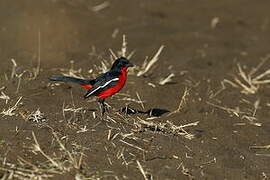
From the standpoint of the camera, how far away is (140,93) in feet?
25.8

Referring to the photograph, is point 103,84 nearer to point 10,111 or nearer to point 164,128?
point 164,128

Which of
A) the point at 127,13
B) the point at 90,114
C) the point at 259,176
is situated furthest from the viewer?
the point at 127,13

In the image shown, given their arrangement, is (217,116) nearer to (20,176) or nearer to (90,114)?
(90,114)

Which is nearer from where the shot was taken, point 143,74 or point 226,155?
point 226,155

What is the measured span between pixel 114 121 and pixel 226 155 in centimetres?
114

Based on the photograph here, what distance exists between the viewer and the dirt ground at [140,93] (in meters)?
5.74

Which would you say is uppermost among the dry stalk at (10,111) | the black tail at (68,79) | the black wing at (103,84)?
the black tail at (68,79)

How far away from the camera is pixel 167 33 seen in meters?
11.0

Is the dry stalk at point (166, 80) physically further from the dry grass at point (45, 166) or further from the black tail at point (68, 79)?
the dry grass at point (45, 166)

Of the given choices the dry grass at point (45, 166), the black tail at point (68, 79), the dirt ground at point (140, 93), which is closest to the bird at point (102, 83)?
the black tail at point (68, 79)

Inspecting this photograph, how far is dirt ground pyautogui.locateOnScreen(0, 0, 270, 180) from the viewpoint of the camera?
574 centimetres

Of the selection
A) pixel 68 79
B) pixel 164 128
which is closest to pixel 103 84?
pixel 68 79

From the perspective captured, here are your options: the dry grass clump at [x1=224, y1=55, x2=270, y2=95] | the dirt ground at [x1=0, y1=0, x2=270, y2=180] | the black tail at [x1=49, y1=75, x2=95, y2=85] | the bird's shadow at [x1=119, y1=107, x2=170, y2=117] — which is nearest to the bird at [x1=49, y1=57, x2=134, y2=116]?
the black tail at [x1=49, y1=75, x2=95, y2=85]

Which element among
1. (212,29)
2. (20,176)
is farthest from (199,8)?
(20,176)
